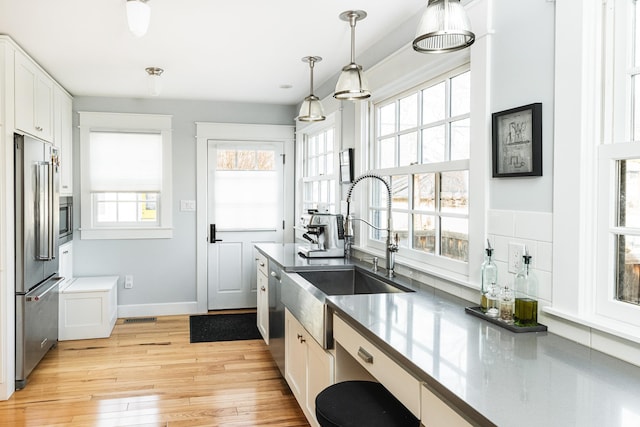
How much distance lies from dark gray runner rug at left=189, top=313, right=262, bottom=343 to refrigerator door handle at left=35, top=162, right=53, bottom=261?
1510mm

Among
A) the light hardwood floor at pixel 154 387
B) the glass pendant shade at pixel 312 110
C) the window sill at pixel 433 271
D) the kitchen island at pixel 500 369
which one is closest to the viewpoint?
the kitchen island at pixel 500 369

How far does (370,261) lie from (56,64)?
115 inches

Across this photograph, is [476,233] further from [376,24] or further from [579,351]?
[376,24]

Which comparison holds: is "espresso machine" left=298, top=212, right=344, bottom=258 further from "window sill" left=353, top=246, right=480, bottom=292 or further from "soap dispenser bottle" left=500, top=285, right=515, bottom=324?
"soap dispenser bottle" left=500, top=285, right=515, bottom=324

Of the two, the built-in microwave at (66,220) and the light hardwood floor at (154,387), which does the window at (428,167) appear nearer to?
the light hardwood floor at (154,387)

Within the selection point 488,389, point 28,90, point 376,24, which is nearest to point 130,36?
point 28,90

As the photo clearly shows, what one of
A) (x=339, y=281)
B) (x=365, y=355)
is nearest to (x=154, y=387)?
(x=339, y=281)

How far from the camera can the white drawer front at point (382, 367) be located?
144 centimetres

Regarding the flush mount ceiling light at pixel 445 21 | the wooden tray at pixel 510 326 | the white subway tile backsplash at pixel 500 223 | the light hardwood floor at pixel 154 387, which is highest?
the flush mount ceiling light at pixel 445 21

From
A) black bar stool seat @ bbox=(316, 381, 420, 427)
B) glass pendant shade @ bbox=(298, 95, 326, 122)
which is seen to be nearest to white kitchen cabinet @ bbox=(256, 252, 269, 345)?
glass pendant shade @ bbox=(298, 95, 326, 122)

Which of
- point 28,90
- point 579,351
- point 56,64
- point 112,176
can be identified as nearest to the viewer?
point 579,351

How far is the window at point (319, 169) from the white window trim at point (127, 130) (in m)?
1.49

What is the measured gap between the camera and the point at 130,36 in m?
3.24

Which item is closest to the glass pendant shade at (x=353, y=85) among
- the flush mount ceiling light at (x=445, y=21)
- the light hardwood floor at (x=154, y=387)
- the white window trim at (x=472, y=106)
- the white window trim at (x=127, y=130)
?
the white window trim at (x=472, y=106)
